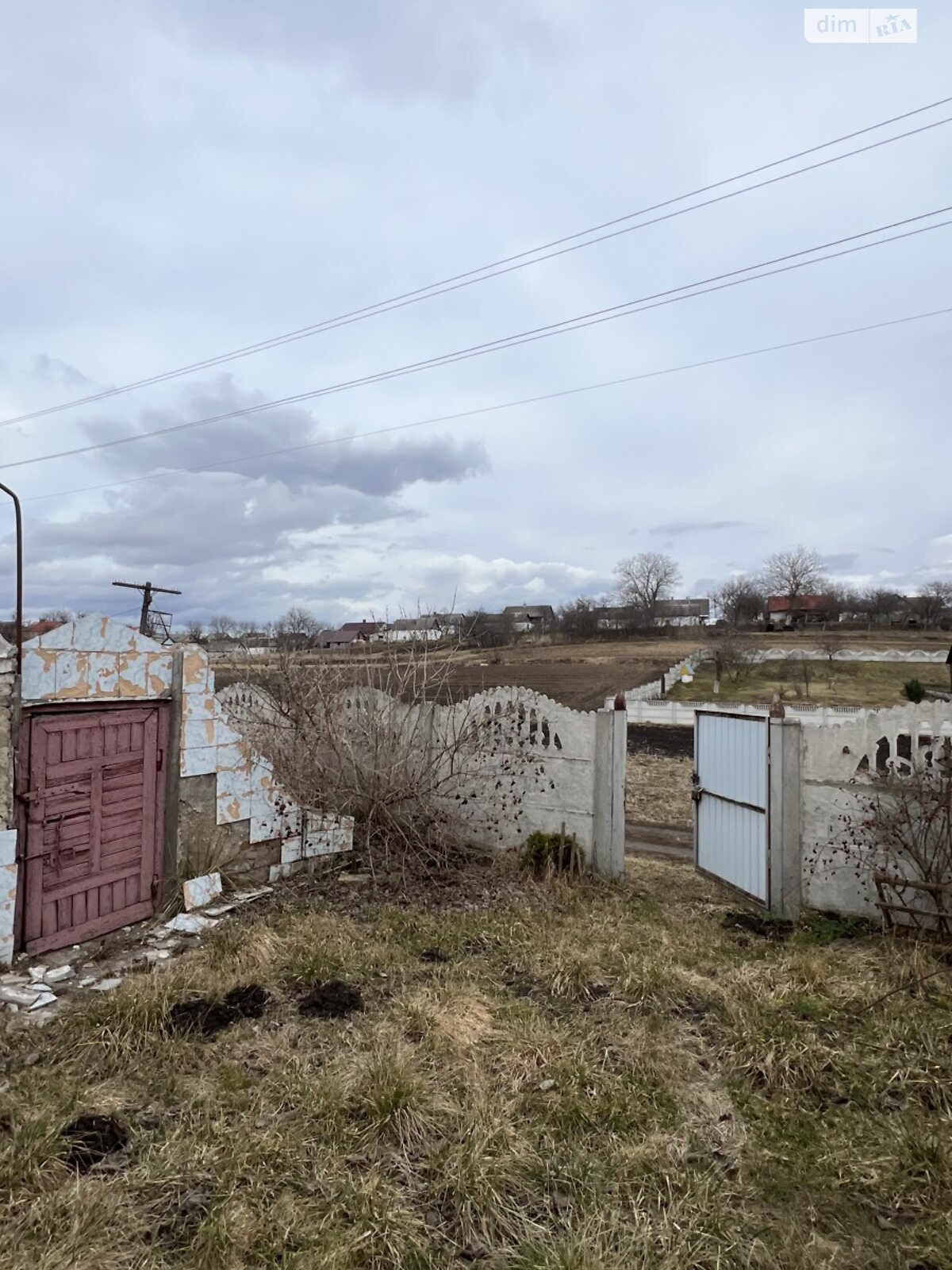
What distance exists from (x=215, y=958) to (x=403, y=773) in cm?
298

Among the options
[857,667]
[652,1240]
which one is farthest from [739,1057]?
[857,667]

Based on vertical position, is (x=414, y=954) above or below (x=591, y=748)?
below

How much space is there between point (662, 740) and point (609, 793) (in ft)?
36.5

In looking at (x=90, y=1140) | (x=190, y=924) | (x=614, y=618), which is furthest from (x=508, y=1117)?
(x=614, y=618)

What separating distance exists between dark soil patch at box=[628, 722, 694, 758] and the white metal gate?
782 centimetres

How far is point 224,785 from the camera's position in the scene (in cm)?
646

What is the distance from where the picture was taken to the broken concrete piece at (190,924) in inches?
227

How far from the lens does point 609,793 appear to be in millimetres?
7254

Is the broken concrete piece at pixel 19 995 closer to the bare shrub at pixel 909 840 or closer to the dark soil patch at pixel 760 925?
the dark soil patch at pixel 760 925

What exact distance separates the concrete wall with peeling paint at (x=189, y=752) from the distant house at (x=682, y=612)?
53.6 m

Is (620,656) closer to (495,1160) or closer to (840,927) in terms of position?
(840,927)

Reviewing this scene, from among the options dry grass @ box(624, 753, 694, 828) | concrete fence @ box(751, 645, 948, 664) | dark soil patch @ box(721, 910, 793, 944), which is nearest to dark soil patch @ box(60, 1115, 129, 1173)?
dark soil patch @ box(721, 910, 793, 944)

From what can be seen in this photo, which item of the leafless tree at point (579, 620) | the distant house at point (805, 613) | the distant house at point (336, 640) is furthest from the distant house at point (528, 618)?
the distant house at point (336, 640)

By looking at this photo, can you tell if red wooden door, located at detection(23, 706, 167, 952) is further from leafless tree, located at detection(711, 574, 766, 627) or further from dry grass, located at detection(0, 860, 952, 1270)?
leafless tree, located at detection(711, 574, 766, 627)
